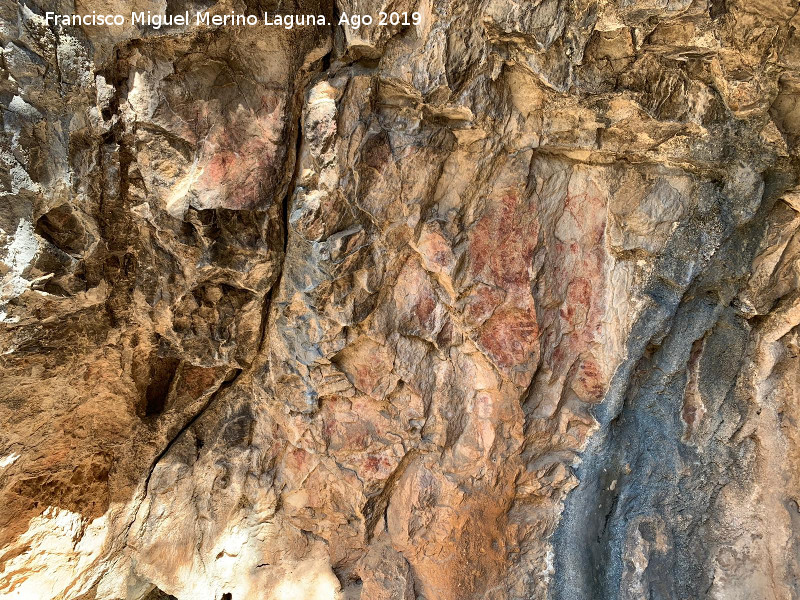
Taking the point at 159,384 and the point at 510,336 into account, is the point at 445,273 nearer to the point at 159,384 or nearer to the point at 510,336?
the point at 510,336

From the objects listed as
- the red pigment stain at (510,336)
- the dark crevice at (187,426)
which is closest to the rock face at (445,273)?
the red pigment stain at (510,336)

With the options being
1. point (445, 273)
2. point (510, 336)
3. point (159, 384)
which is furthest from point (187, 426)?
point (510, 336)

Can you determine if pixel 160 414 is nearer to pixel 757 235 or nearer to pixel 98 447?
pixel 98 447

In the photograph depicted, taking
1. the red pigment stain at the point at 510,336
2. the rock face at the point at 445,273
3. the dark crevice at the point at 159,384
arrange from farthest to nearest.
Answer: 1. the dark crevice at the point at 159,384
2. the red pigment stain at the point at 510,336
3. the rock face at the point at 445,273

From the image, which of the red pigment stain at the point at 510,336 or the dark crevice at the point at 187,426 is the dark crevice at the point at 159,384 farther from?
the red pigment stain at the point at 510,336

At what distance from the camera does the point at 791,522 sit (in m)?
2.51

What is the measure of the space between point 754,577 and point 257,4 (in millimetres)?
3653

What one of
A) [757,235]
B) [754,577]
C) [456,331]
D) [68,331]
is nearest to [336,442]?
[456,331]

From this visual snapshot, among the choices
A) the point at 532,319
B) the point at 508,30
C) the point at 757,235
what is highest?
the point at 508,30

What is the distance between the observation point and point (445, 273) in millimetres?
2795

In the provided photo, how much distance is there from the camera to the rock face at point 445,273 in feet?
7.65

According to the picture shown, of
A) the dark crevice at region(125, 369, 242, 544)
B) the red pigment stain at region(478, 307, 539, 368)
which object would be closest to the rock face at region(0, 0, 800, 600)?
the red pigment stain at region(478, 307, 539, 368)

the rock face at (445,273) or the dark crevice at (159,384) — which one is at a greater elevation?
the rock face at (445,273)

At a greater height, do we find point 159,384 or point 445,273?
point 445,273
